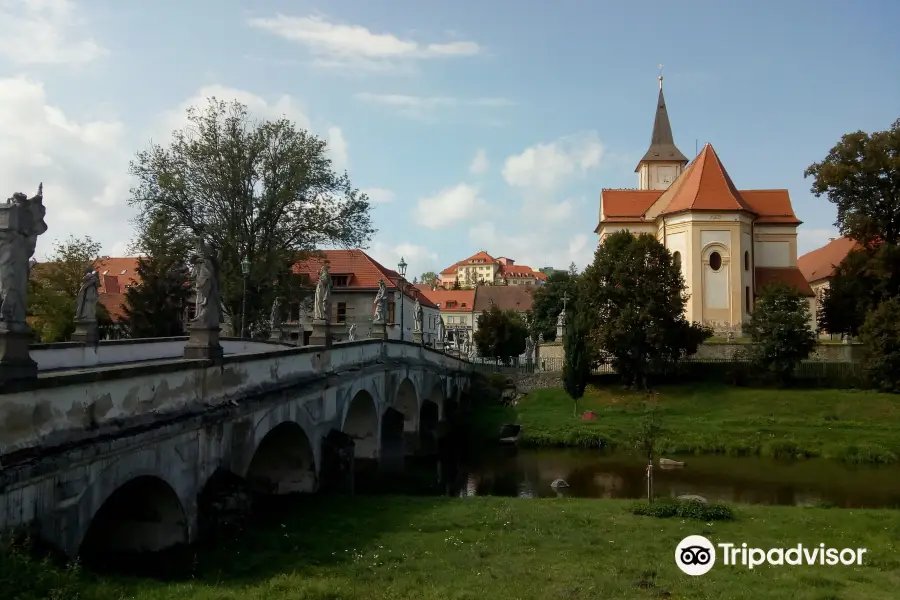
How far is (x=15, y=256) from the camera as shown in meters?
7.64

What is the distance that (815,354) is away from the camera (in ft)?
143

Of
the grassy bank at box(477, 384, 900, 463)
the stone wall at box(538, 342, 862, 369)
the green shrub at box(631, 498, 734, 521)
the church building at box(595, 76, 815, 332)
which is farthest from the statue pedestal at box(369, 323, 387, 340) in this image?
the church building at box(595, 76, 815, 332)

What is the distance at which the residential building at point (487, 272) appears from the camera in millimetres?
154375

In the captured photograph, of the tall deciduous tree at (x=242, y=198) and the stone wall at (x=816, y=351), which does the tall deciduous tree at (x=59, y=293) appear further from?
the stone wall at (x=816, y=351)

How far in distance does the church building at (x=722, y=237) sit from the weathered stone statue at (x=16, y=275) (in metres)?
45.1

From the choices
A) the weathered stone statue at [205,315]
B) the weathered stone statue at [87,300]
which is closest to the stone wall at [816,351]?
the weathered stone statue at [87,300]

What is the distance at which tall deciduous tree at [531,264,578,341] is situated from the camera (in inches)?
2586

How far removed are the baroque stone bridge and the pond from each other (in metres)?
6.86

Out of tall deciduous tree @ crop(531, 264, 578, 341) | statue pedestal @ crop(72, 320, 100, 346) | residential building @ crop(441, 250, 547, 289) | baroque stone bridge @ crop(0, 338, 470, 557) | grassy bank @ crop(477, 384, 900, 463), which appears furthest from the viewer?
residential building @ crop(441, 250, 547, 289)

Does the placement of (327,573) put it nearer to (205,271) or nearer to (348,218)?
(205,271)

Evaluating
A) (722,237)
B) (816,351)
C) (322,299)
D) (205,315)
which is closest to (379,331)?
(322,299)

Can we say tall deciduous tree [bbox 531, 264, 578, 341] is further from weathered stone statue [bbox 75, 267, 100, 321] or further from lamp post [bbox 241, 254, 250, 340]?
weathered stone statue [bbox 75, 267, 100, 321]

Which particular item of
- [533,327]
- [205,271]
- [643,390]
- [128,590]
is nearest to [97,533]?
[128,590]

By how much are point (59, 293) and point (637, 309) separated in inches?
1197
